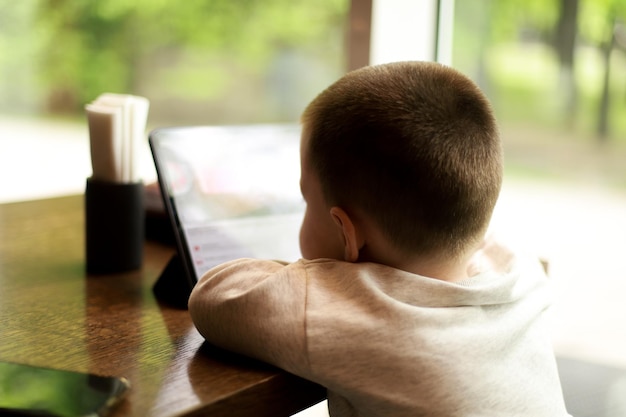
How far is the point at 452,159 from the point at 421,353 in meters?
0.22

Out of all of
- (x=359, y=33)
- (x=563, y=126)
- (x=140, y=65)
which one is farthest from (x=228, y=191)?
(x=140, y=65)

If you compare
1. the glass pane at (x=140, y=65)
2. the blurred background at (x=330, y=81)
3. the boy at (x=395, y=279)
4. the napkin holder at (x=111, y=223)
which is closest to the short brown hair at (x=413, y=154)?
the boy at (x=395, y=279)

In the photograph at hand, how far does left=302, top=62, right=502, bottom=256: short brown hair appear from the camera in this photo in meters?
0.87

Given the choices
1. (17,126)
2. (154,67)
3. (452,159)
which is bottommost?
(17,126)

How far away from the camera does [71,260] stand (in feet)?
4.56

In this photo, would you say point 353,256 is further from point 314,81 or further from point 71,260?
point 314,81

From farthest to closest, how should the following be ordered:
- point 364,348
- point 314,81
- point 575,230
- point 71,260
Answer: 1. point 314,81
2. point 575,230
3. point 71,260
4. point 364,348

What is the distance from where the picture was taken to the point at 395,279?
35.4 inches

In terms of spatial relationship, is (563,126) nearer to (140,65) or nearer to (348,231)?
(348,231)

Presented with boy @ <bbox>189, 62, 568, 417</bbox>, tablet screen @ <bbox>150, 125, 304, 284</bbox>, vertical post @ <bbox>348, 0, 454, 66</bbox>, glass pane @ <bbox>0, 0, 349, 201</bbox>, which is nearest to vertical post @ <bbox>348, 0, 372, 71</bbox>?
vertical post @ <bbox>348, 0, 454, 66</bbox>

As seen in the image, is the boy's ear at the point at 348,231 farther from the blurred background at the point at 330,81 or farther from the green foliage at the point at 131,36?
the green foliage at the point at 131,36

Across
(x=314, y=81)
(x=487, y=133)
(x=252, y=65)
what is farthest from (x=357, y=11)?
(x=252, y=65)

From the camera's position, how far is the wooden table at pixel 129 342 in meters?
0.84

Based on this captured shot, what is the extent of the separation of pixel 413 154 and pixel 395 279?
149mm
